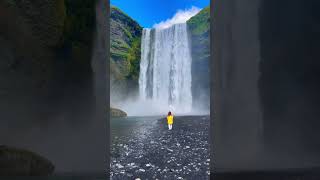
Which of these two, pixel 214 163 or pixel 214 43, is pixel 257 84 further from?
pixel 214 163

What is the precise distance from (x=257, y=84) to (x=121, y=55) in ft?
219

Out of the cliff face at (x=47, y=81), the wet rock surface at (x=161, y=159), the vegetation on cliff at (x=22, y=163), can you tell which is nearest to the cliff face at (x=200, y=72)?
the wet rock surface at (x=161, y=159)

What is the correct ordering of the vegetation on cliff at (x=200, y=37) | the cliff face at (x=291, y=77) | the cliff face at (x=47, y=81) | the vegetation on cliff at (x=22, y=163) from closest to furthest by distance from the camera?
1. the vegetation on cliff at (x=22, y=163)
2. the cliff face at (x=47, y=81)
3. the cliff face at (x=291, y=77)
4. the vegetation on cliff at (x=200, y=37)

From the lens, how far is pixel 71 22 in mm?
5949

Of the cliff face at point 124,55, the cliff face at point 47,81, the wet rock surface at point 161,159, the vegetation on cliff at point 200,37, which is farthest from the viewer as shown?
the cliff face at point 124,55

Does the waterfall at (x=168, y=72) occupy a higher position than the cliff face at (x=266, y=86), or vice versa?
the waterfall at (x=168, y=72)

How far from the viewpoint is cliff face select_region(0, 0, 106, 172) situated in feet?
17.5

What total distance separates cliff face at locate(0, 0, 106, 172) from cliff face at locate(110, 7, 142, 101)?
2387 inches

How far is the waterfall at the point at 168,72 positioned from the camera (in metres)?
54.5

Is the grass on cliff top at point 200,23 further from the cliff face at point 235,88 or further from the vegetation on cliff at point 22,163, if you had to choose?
the vegetation on cliff at point 22,163

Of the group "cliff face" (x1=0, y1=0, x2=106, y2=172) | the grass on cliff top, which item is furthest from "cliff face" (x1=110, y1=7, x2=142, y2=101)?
"cliff face" (x1=0, y1=0, x2=106, y2=172)

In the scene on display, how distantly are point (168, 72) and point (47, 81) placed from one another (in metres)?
50.3

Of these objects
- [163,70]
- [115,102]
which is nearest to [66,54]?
[163,70]

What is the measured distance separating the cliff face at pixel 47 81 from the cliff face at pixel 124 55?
60.6 metres
